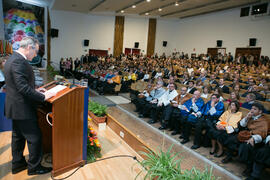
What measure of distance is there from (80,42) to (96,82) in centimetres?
846

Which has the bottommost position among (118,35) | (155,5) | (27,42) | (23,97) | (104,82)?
(104,82)

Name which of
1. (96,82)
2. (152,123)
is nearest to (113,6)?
(96,82)

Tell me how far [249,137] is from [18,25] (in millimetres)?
13750

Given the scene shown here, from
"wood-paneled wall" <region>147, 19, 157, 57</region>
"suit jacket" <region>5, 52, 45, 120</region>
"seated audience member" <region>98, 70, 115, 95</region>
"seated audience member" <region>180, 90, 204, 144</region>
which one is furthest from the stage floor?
"wood-paneled wall" <region>147, 19, 157, 57</region>

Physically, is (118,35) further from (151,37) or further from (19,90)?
(19,90)

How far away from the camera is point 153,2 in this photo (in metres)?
12.0

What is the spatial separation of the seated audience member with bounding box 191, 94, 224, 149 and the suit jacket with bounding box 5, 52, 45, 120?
2.45 metres

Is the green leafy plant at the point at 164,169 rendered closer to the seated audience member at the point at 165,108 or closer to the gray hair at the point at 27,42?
the gray hair at the point at 27,42

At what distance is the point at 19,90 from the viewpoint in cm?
165

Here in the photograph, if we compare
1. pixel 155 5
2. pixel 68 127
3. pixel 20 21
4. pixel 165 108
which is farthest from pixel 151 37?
pixel 68 127

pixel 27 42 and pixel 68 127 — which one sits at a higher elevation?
pixel 27 42

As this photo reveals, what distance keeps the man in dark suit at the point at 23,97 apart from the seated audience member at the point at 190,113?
92.9 inches

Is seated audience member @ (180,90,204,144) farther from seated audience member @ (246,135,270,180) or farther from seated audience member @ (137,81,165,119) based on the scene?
seated audience member @ (246,135,270,180)

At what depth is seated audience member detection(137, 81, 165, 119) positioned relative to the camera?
4.41 m
